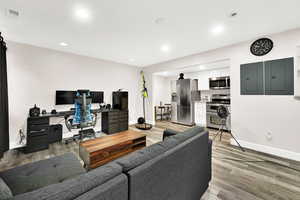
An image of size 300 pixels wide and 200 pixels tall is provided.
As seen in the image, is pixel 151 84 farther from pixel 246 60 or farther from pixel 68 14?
pixel 68 14

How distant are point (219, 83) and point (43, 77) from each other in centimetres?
593

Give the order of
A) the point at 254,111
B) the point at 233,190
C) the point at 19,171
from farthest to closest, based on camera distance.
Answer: the point at 254,111 < the point at 233,190 < the point at 19,171

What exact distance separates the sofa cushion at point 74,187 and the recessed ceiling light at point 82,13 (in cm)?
232

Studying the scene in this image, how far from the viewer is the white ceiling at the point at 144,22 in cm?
183

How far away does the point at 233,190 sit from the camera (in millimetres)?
1685

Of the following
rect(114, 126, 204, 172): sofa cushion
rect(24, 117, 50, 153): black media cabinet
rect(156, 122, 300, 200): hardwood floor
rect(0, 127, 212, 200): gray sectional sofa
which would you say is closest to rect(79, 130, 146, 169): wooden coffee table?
rect(0, 127, 212, 200): gray sectional sofa

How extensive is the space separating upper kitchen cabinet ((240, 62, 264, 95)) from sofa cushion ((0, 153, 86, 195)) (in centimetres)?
374

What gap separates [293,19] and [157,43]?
101 inches

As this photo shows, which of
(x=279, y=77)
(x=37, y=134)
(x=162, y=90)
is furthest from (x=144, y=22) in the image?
(x=162, y=90)

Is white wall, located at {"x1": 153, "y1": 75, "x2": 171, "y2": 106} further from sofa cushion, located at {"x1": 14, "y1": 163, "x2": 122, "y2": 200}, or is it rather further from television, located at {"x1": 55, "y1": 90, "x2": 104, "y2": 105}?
sofa cushion, located at {"x1": 14, "y1": 163, "x2": 122, "y2": 200}

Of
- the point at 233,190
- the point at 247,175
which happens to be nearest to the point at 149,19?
the point at 233,190

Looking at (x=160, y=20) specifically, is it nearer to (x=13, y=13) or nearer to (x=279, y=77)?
(x=13, y=13)

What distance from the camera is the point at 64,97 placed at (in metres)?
3.74

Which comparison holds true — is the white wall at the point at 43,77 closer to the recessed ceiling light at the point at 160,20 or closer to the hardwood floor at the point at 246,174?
the hardwood floor at the point at 246,174
